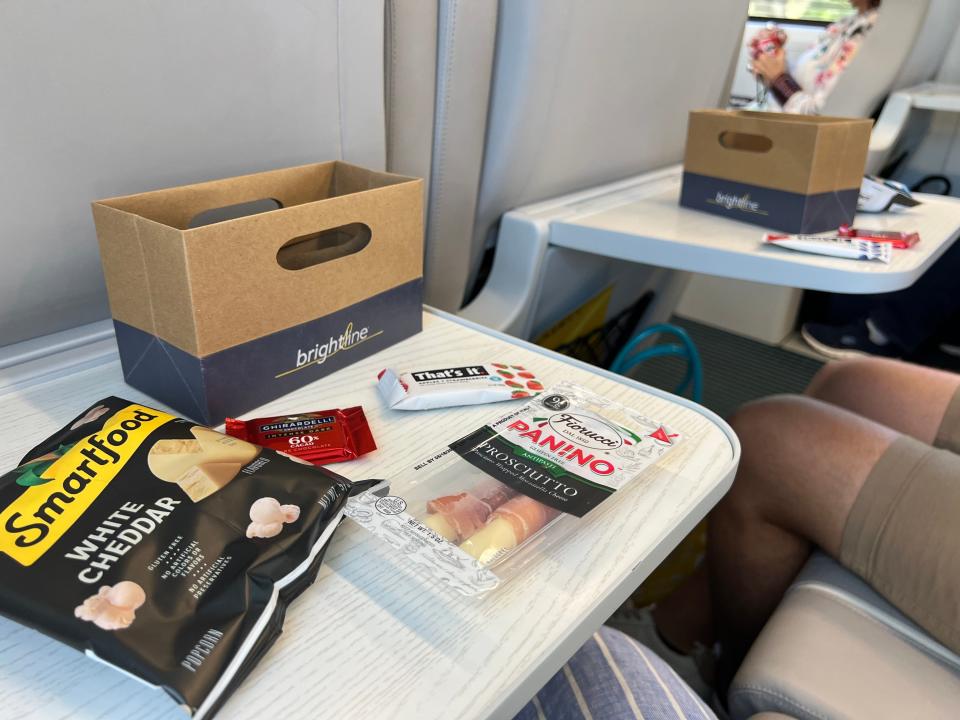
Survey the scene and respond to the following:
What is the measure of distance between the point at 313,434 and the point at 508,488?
149 mm

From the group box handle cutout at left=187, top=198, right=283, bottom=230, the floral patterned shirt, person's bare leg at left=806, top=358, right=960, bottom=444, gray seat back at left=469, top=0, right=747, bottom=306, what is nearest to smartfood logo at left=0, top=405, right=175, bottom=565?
box handle cutout at left=187, top=198, right=283, bottom=230

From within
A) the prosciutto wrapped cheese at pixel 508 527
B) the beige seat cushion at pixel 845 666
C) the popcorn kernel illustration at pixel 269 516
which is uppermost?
the popcorn kernel illustration at pixel 269 516

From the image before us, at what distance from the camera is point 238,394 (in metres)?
0.52

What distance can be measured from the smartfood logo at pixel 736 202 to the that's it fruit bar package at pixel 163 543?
69 cm

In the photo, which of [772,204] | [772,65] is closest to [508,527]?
[772,204]

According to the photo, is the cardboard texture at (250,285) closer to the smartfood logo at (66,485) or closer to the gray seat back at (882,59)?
the smartfood logo at (66,485)

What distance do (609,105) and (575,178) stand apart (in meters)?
0.11

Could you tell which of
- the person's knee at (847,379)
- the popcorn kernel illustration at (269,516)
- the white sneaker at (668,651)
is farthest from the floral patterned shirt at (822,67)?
the popcorn kernel illustration at (269,516)

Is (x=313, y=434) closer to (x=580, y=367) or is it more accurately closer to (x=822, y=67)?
(x=580, y=367)

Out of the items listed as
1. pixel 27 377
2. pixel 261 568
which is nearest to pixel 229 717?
pixel 261 568

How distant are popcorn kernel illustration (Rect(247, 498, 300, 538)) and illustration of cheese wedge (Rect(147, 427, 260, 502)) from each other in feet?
0.09

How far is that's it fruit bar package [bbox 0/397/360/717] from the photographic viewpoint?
0.31m

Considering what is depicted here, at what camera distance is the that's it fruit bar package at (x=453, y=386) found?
0.55 meters

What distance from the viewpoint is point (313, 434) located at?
0.50 meters
